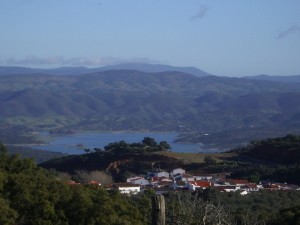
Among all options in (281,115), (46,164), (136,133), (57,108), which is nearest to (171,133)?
(136,133)

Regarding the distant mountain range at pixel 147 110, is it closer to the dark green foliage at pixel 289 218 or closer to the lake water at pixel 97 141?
the lake water at pixel 97 141

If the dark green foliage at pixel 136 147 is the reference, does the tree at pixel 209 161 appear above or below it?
below

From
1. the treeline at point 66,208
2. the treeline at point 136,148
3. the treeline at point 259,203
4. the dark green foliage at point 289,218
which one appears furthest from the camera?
the treeline at point 136,148

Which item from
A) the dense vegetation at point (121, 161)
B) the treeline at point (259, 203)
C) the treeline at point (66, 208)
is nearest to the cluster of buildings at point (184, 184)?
the treeline at point (259, 203)

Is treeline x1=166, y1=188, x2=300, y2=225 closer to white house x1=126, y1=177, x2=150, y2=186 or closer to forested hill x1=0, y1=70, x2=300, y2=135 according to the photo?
white house x1=126, y1=177, x2=150, y2=186

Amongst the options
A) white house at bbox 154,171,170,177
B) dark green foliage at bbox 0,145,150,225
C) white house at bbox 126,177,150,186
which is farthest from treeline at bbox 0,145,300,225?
white house at bbox 154,171,170,177

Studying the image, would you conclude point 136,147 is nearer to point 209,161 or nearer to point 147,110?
point 209,161

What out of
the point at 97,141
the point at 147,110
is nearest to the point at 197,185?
the point at 97,141
